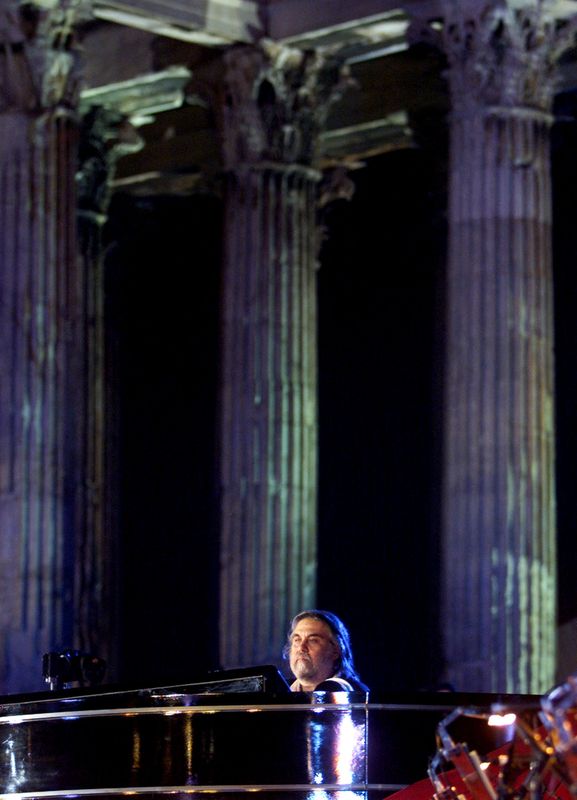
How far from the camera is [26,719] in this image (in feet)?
37.4

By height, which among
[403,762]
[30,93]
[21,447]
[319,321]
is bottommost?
[403,762]

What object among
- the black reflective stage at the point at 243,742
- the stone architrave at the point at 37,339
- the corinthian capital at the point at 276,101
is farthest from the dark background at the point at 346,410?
the black reflective stage at the point at 243,742

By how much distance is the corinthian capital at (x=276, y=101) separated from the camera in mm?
25922

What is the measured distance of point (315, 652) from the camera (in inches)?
487

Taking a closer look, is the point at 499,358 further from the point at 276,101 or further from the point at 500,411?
the point at 276,101

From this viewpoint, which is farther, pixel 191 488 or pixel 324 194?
pixel 191 488

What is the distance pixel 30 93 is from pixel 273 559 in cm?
580

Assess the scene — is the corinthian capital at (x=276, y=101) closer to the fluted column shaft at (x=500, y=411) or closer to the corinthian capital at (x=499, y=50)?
the corinthian capital at (x=499, y=50)

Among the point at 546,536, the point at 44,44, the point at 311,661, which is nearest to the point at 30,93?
the point at 44,44

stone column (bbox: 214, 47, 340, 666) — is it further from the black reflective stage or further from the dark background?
the black reflective stage

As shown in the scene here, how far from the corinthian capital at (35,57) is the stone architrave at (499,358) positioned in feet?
13.8

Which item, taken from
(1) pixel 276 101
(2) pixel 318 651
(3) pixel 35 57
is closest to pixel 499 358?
(1) pixel 276 101

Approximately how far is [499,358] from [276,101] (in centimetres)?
475

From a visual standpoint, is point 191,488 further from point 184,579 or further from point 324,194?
point 324,194
